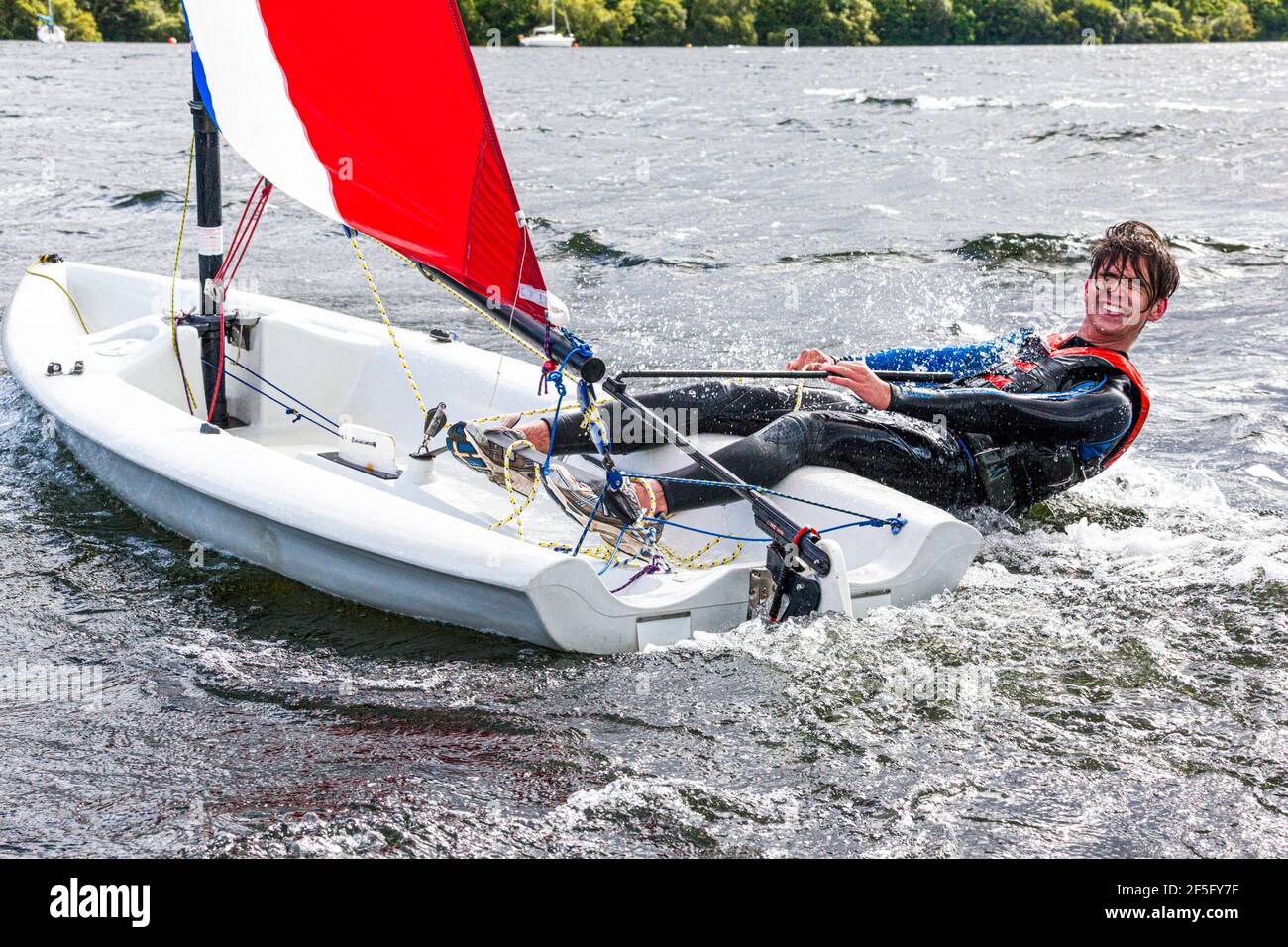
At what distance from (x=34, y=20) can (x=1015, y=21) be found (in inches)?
1444

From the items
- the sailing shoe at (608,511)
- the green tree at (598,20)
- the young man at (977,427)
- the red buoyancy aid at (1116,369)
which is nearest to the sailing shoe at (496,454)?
the young man at (977,427)

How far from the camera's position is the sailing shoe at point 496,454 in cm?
372

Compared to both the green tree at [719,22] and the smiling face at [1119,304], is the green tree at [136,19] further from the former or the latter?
the smiling face at [1119,304]

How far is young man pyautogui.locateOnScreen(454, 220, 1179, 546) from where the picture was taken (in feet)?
12.2

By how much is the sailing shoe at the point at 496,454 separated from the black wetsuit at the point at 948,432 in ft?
0.55

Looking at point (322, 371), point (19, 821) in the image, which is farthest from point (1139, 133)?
point (19, 821)

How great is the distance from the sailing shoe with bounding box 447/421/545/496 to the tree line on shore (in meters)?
43.1

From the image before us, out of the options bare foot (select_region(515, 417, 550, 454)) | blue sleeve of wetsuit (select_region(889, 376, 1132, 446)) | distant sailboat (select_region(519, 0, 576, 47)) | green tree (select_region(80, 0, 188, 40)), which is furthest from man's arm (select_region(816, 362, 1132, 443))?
distant sailboat (select_region(519, 0, 576, 47))

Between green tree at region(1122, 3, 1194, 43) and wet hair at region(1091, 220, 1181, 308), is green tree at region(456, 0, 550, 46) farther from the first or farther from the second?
wet hair at region(1091, 220, 1181, 308)

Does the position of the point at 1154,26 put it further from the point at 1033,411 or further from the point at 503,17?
the point at 1033,411

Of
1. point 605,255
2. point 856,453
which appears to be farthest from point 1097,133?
point 856,453

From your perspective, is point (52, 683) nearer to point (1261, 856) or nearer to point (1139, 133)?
point (1261, 856)
